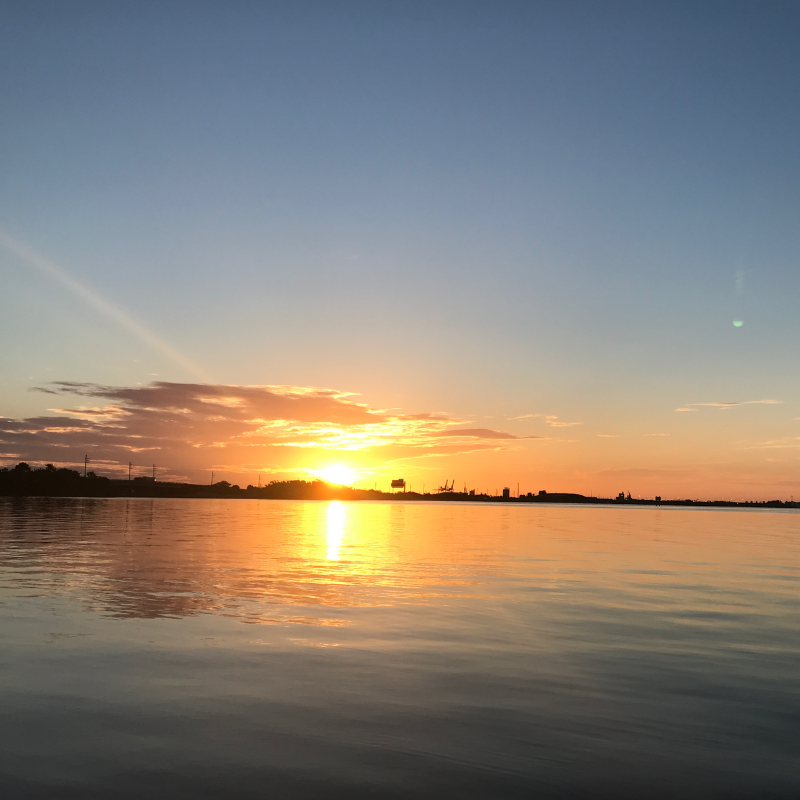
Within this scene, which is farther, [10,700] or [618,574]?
[618,574]

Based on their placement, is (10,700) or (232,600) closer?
(10,700)

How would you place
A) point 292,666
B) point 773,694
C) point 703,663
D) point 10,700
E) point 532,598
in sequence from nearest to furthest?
1. point 10,700
2. point 773,694
3. point 292,666
4. point 703,663
5. point 532,598

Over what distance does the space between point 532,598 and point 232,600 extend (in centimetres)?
1017

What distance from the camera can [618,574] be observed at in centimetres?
3086

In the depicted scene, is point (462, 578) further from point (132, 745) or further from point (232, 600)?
point (132, 745)

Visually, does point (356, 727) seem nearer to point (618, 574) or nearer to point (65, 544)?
point (618, 574)

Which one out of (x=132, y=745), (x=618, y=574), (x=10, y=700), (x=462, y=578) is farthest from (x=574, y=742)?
(x=618, y=574)

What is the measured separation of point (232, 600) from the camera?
21031 millimetres

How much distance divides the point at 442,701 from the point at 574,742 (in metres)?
2.59

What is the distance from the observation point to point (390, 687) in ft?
40.3

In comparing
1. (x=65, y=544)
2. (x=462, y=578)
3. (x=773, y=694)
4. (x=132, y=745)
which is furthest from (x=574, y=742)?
(x=65, y=544)

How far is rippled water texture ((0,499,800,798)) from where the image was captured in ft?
27.5

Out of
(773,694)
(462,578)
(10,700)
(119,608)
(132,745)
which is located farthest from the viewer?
(462,578)

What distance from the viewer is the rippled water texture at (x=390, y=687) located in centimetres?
838
